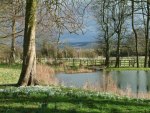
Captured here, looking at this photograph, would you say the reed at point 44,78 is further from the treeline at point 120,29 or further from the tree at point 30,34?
the treeline at point 120,29

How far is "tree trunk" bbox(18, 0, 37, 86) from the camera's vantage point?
20219 millimetres

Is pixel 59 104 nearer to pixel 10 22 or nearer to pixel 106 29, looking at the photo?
pixel 10 22

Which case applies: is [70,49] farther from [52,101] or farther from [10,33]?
[52,101]

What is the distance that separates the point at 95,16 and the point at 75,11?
43.7 meters

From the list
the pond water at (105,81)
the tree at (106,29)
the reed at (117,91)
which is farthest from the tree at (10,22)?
the tree at (106,29)

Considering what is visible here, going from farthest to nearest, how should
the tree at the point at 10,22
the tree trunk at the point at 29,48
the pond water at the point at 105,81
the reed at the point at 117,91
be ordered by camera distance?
the tree at the point at 10,22 < the pond water at the point at 105,81 < the reed at the point at 117,91 < the tree trunk at the point at 29,48

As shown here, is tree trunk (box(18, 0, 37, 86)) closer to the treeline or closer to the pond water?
the pond water

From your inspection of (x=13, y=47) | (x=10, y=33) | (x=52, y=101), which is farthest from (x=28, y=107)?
(x=13, y=47)

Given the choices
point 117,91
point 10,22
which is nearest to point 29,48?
point 117,91

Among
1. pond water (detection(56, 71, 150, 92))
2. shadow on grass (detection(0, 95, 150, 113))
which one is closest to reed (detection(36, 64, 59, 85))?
pond water (detection(56, 71, 150, 92))

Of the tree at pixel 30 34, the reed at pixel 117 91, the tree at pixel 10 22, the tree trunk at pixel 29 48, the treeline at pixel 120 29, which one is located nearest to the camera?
the tree at pixel 30 34

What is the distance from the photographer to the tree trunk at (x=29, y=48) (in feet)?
66.3

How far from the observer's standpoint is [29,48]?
2059cm

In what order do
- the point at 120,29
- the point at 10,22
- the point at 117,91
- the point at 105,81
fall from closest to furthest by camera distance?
the point at 117,91
the point at 105,81
the point at 10,22
the point at 120,29
